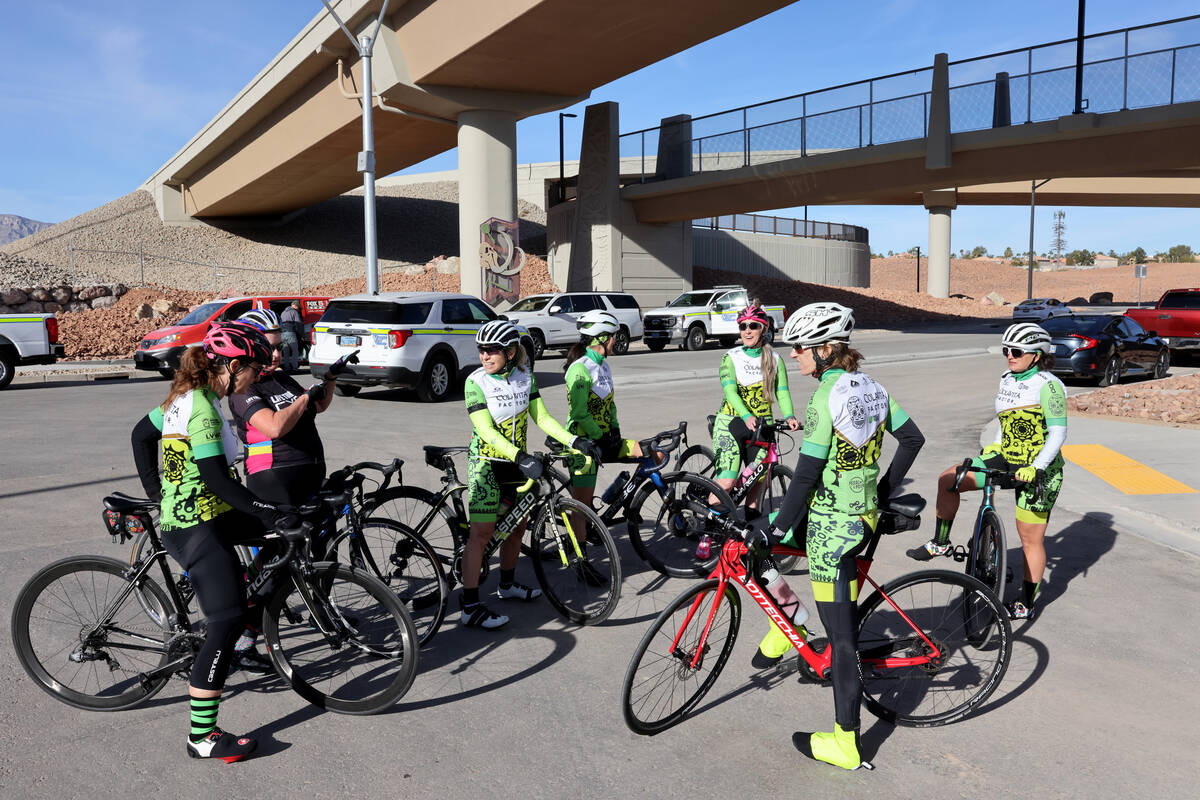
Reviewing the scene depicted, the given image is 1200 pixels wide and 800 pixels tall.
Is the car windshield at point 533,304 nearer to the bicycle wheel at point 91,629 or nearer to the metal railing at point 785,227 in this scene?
the bicycle wheel at point 91,629

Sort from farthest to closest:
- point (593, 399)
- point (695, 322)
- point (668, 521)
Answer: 1. point (695, 322)
2. point (593, 399)
3. point (668, 521)

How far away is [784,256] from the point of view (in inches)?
2309

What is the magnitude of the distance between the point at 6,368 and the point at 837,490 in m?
19.1

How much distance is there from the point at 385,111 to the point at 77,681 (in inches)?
1153

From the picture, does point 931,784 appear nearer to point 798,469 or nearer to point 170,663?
point 798,469

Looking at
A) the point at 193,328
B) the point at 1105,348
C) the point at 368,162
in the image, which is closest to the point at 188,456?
the point at 193,328

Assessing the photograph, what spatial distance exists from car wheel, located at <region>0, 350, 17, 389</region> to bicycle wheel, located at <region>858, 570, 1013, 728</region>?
744 inches

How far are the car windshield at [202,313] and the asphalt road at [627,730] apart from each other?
15.7 metres

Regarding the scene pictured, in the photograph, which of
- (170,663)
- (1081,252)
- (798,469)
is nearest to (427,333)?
(170,663)

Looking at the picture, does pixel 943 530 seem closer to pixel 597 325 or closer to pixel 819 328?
pixel 819 328

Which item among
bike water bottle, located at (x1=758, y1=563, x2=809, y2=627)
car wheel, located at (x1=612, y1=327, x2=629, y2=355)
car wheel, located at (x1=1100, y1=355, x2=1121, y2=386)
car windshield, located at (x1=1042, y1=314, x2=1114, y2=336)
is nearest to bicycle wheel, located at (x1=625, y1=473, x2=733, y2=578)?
bike water bottle, located at (x1=758, y1=563, x2=809, y2=627)

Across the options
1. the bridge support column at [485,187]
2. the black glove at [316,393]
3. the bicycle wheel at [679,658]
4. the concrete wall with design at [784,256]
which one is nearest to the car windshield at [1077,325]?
the bicycle wheel at [679,658]

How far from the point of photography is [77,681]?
4.51m

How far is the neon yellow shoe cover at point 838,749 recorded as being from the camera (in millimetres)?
3740
